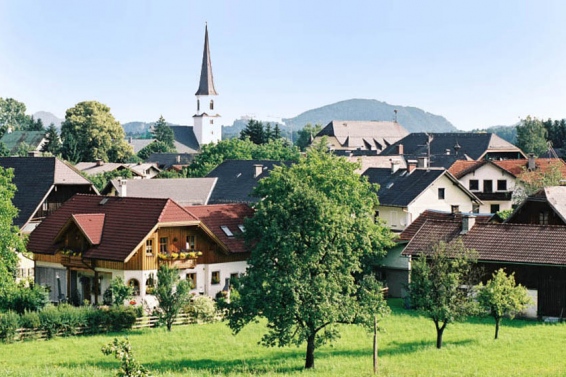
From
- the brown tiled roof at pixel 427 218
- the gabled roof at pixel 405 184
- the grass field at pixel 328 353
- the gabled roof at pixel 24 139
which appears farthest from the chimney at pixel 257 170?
the gabled roof at pixel 24 139

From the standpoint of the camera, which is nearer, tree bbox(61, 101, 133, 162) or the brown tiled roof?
the brown tiled roof

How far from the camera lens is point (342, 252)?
38469 millimetres

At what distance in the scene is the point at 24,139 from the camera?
167 metres

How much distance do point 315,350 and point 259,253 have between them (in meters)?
5.00

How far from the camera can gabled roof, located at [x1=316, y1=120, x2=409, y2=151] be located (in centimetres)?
17800

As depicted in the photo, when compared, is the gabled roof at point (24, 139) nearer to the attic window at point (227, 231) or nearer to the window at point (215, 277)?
the attic window at point (227, 231)

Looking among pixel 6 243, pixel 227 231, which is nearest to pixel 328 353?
pixel 6 243

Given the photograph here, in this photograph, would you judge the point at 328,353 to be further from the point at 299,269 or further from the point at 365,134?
the point at 365,134

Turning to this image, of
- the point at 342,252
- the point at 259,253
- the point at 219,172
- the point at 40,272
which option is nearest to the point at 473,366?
the point at 342,252

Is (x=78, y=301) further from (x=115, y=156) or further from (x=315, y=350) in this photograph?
(x=115, y=156)

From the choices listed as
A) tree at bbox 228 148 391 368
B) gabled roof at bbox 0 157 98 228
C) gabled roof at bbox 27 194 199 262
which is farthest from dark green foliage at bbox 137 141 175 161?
tree at bbox 228 148 391 368

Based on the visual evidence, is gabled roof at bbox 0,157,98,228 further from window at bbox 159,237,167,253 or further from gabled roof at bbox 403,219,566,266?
gabled roof at bbox 403,219,566,266

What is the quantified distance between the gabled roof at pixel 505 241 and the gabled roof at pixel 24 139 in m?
120

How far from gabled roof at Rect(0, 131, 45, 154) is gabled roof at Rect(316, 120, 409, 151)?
51179 mm
